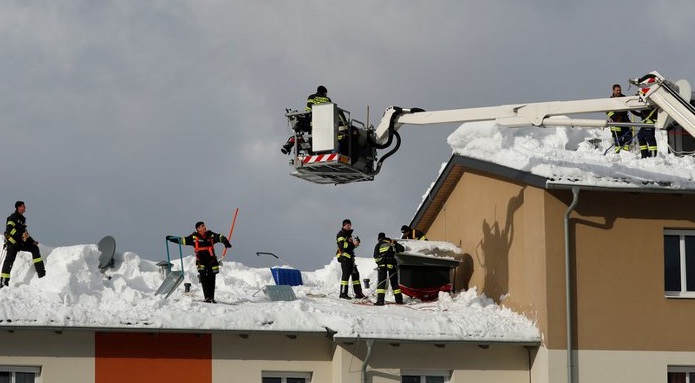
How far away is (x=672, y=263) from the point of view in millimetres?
24203

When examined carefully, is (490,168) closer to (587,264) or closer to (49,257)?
(587,264)

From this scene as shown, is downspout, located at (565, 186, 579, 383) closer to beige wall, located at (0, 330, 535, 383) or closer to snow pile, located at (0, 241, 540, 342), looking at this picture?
snow pile, located at (0, 241, 540, 342)

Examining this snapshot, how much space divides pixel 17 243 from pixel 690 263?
11.8 m

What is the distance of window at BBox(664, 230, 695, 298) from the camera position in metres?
24.0

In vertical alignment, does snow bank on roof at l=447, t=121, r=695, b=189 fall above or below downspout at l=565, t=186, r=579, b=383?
above

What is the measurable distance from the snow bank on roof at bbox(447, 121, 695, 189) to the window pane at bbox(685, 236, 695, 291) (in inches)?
45.8

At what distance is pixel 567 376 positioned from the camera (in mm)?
23031

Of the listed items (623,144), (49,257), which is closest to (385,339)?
(49,257)

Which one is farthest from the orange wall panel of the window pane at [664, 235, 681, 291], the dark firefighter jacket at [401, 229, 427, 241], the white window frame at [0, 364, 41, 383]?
the window pane at [664, 235, 681, 291]

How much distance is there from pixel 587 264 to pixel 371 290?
5.55 meters

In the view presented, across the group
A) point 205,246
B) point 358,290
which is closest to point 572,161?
point 358,290

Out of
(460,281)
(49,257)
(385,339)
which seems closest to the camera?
(385,339)

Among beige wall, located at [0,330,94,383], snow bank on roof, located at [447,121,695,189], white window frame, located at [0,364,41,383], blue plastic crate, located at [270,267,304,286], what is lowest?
white window frame, located at [0,364,41,383]

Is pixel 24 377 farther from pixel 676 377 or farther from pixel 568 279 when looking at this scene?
pixel 676 377
